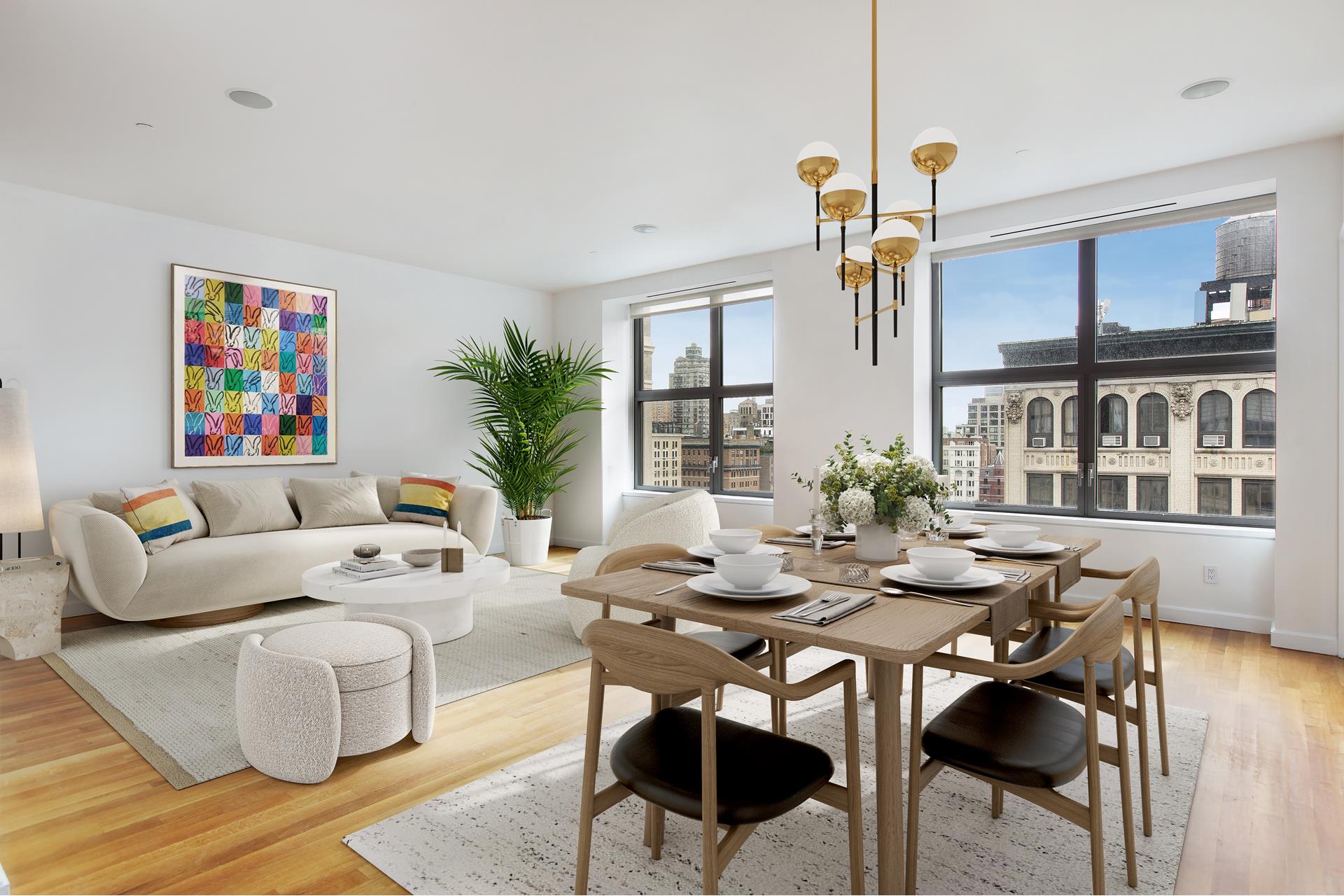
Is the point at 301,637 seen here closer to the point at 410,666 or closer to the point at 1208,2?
the point at 410,666

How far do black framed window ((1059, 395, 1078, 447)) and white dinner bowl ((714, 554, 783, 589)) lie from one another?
3750 millimetres

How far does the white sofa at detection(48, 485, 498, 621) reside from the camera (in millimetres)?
3701

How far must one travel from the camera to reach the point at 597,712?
63.2 inches

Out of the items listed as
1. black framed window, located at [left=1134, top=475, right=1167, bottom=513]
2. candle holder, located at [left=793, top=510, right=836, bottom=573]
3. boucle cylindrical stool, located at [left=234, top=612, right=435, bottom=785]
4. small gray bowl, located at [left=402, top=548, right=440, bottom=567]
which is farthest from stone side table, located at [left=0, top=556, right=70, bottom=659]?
black framed window, located at [left=1134, top=475, right=1167, bottom=513]

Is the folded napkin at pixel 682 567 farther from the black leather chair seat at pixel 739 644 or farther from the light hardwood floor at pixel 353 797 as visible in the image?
the light hardwood floor at pixel 353 797

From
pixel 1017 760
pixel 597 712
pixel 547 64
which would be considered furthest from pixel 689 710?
pixel 547 64

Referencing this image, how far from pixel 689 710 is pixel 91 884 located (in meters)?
1.50

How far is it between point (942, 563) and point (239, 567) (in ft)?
12.8

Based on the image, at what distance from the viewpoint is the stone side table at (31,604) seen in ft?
11.4

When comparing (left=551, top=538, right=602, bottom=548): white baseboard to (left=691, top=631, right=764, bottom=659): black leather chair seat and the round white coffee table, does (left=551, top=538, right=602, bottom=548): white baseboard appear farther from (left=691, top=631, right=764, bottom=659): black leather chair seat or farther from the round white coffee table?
(left=691, top=631, right=764, bottom=659): black leather chair seat

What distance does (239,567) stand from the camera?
13.5 feet

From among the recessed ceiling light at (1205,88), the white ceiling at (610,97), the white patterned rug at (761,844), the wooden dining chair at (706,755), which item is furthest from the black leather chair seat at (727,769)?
the recessed ceiling light at (1205,88)

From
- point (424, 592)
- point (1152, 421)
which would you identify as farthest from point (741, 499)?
point (424, 592)

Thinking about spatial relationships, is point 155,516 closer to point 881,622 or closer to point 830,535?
point 830,535
